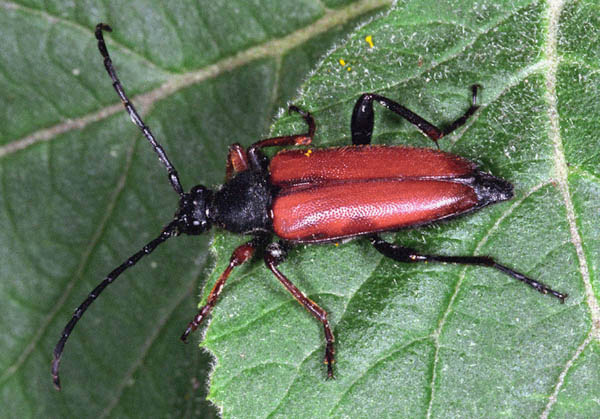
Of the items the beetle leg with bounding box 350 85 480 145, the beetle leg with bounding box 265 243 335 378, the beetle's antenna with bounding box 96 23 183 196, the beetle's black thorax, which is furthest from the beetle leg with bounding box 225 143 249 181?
the beetle leg with bounding box 350 85 480 145

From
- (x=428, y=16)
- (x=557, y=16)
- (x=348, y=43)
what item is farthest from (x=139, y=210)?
(x=557, y=16)

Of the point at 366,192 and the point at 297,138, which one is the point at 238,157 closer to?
the point at 297,138

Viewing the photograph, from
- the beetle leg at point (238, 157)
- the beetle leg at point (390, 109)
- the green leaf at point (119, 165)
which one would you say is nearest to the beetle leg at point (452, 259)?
the beetle leg at point (390, 109)

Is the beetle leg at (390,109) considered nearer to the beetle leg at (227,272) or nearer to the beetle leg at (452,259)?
the beetle leg at (452,259)

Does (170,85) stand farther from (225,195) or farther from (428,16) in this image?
(428,16)

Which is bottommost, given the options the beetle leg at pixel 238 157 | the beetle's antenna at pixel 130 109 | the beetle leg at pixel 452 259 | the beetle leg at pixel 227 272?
the beetle leg at pixel 452 259

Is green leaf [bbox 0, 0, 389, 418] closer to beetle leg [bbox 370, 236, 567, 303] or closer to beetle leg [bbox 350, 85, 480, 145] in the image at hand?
beetle leg [bbox 350, 85, 480, 145]
